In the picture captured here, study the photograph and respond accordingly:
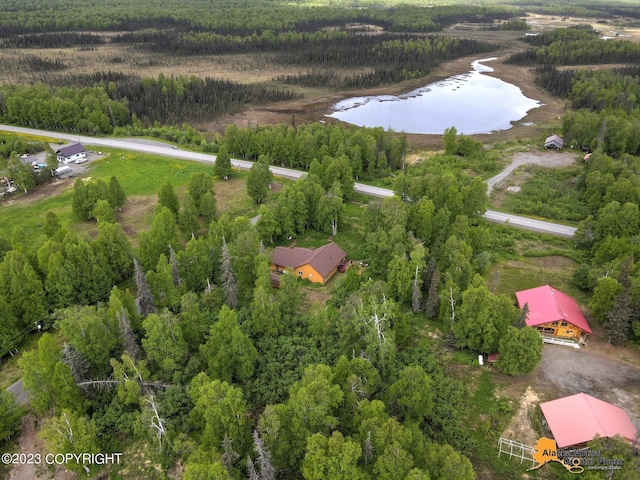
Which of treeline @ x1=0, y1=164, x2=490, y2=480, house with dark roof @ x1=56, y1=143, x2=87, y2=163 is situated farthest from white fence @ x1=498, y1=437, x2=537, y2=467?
house with dark roof @ x1=56, y1=143, x2=87, y2=163

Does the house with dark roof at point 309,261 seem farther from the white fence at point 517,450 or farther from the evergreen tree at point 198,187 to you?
the white fence at point 517,450

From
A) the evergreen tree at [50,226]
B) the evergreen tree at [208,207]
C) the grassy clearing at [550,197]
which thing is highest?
the evergreen tree at [50,226]

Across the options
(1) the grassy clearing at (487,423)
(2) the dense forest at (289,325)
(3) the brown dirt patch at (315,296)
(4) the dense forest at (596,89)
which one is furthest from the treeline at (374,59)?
(1) the grassy clearing at (487,423)

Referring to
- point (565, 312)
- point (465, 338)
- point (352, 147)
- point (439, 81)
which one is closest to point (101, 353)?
point (465, 338)

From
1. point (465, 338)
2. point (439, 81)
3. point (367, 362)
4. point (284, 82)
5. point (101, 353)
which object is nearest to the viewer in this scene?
point (367, 362)

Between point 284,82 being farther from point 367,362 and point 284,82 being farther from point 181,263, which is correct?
point 367,362

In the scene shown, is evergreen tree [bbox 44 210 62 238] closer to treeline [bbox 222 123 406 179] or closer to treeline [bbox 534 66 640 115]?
treeline [bbox 222 123 406 179]

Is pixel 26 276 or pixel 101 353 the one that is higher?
pixel 26 276

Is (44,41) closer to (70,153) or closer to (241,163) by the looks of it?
(70,153)
